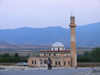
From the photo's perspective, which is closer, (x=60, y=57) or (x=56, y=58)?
(x=60, y=57)

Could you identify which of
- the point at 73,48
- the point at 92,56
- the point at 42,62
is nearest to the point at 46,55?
the point at 42,62

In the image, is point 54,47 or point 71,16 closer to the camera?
point 71,16

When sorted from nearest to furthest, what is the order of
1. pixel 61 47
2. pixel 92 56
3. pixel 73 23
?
pixel 73 23
pixel 61 47
pixel 92 56

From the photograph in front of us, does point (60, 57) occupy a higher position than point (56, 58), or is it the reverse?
point (60, 57)

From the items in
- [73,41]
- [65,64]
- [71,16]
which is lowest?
[65,64]

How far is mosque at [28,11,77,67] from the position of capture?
189 ft

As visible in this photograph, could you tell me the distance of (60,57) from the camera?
58.1 meters

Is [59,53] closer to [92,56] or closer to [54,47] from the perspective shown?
[54,47]

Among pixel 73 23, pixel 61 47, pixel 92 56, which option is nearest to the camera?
pixel 73 23

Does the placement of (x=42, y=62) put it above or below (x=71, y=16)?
below

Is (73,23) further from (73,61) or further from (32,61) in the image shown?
(32,61)

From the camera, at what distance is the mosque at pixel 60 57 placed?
189 feet

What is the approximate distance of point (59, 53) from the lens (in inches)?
2345

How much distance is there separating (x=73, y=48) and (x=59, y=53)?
319cm
